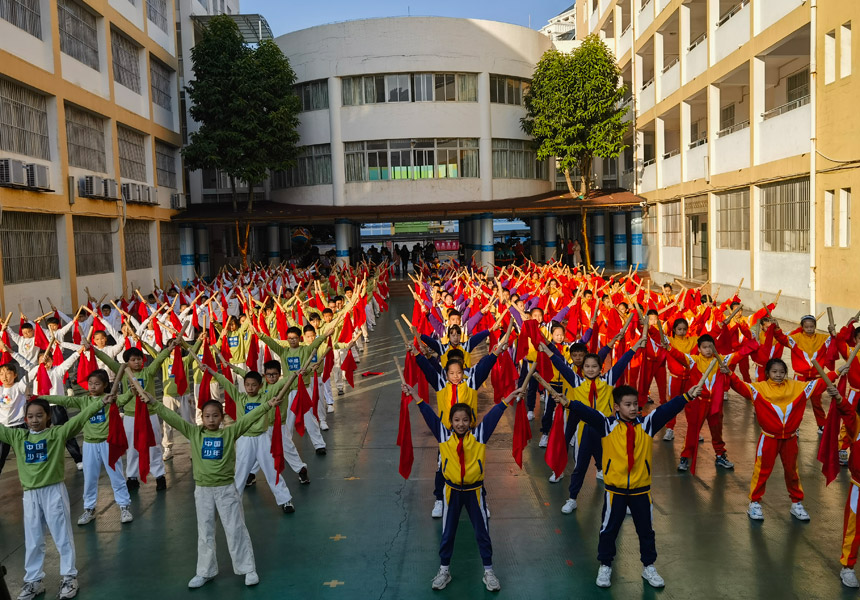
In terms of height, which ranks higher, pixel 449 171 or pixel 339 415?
pixel 449 171

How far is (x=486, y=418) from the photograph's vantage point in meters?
5.61

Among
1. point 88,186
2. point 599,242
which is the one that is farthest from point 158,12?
point 599,242

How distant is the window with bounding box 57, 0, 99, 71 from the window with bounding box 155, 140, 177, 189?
582cm

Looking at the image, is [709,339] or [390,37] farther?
[390,37]

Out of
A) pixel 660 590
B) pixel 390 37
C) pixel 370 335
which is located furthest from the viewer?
pixel 390 37

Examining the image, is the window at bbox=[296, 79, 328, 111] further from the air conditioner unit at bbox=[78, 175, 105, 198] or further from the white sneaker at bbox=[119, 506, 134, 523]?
the white sneaker at bbox=[119, 506, 134, 523]

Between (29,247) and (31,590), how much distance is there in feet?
46.0

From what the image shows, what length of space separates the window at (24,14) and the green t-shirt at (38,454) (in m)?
14.1

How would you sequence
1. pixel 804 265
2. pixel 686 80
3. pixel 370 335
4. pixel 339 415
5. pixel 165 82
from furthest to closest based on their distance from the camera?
1. pixel 165 82
2. pixel 686 80
3. pixel 370 335
4. pixel 804 265
5. pixel 339 415

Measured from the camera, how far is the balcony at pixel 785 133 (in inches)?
622

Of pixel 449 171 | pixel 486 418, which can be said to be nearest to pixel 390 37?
pixel 449 171

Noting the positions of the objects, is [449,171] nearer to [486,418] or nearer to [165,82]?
[165,82]

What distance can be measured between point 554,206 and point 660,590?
975 inches

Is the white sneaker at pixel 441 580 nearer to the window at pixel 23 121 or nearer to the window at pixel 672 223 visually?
the window at pixel 23 121
